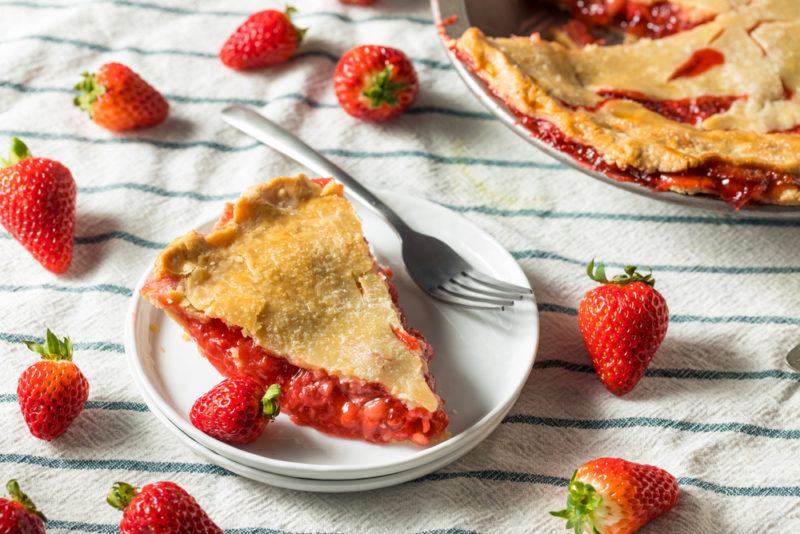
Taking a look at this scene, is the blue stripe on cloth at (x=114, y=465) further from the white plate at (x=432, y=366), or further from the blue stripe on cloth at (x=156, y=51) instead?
the blue stripe on cloth at (x=156, y=51)

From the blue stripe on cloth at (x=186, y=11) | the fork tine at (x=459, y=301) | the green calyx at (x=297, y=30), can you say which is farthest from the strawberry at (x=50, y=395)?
the blue stripe on cloth at (x=186, y=11)

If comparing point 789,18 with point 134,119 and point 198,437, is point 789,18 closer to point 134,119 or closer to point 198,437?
point 134,119

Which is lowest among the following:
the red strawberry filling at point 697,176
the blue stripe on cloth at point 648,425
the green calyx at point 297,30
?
the blue stripe on cloth at point 648,425

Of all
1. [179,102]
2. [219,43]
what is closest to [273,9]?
[219,43]

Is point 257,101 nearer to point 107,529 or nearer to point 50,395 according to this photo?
point 50,395

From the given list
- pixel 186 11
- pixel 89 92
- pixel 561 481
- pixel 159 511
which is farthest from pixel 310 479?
pixel 186 11

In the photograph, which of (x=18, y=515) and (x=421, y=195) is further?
(x=421, y=195)

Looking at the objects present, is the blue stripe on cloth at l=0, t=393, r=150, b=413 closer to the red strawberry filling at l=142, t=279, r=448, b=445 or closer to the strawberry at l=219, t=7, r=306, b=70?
the red strawberry filling at l=142, t=279, r=448, b=445
